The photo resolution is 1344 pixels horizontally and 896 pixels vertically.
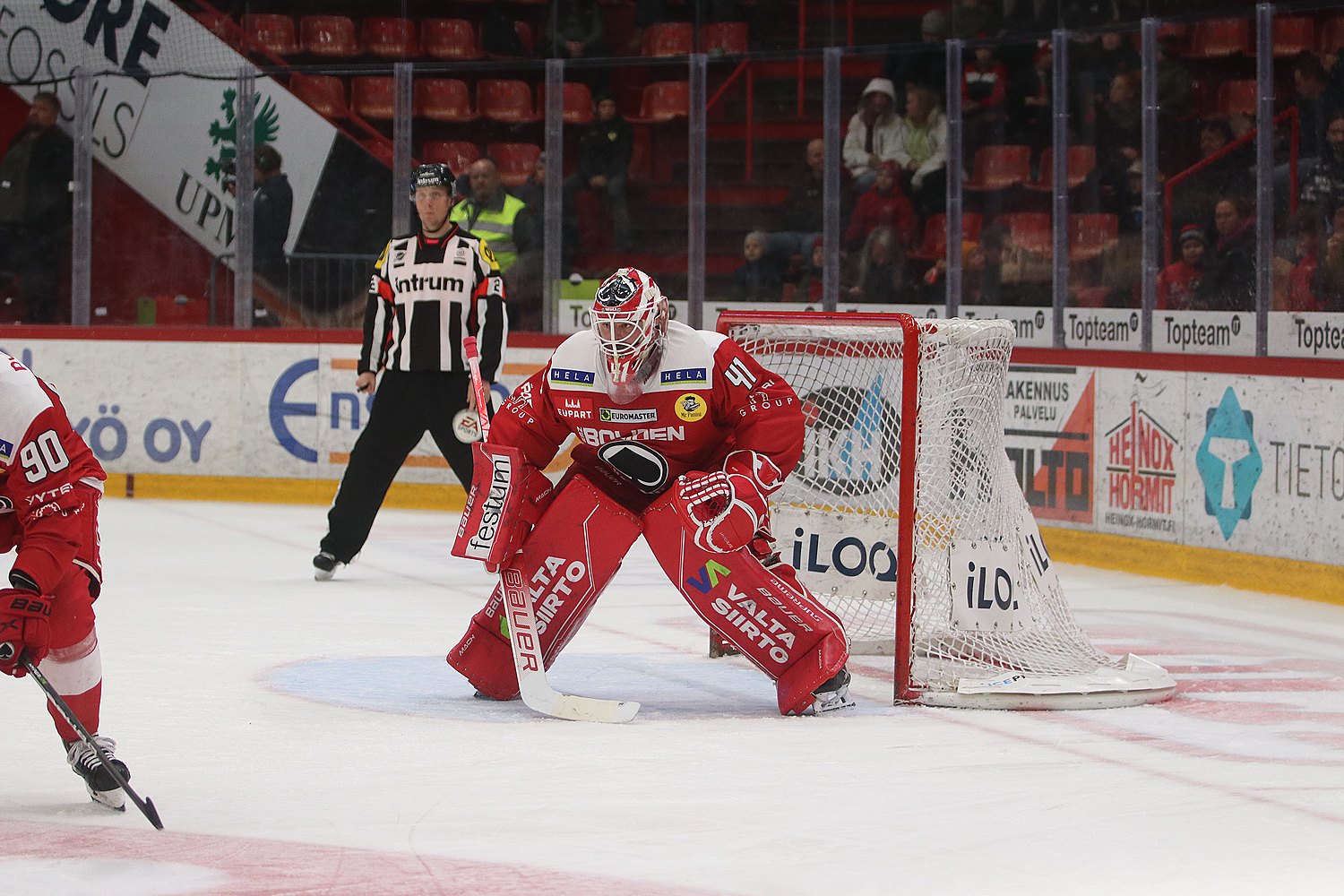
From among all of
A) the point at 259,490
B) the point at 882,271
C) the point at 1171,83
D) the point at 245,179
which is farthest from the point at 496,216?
the point at 1171,83

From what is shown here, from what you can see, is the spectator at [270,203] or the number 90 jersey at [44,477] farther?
the spectator at [270,203]

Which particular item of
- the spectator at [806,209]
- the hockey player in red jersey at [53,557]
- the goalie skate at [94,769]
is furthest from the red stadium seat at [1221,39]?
the goalie skate at [94,769]

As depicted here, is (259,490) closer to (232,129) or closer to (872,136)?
(232,129)

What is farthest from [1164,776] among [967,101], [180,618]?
[967,101]

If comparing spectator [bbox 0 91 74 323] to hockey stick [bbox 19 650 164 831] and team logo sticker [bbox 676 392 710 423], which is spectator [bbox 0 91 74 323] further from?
hockey stick [bbox 19 650 164 831]

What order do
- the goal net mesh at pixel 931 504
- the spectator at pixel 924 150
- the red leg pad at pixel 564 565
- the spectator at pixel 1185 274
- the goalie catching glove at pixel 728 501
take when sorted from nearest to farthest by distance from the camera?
the goalie catching glove at pixel 728 501 < the red leg pad at pixel 564 565 < the goal net mesh at pixel 931 504 < the spectator at pixel 1185 274 < the spectator at pixel 924 150

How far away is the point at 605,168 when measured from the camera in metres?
9.84

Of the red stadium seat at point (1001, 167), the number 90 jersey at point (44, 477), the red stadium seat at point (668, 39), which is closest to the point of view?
the number 90 jersey at point (44, 477)

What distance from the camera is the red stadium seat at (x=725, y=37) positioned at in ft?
37.0

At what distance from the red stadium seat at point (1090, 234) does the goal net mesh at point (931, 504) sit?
10.1 feet

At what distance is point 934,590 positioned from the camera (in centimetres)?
496

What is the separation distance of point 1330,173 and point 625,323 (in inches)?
156

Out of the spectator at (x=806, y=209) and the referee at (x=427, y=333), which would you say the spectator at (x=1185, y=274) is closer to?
the spectator at (x=806, y=209)

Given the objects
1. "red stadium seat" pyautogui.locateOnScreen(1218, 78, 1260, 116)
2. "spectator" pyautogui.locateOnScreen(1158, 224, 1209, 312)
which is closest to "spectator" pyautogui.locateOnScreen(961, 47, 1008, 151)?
"spectator" pyautogui.locateOnScreen(1158, 224, 1209, 312)
